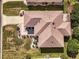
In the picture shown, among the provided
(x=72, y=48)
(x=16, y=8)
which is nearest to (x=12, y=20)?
(x=16, y=8)

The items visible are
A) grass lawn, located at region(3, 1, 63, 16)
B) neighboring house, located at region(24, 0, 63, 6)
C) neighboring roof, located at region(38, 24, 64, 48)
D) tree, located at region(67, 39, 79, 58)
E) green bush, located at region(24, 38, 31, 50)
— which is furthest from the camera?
grass lawn, located at region(3, 1, 63, 16)

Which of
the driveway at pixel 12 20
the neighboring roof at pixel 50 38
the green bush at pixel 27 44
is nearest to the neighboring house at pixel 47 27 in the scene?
the neighboring roof at pixel 50 38

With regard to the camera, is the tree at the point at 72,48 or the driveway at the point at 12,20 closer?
the tree at the point at 72,48

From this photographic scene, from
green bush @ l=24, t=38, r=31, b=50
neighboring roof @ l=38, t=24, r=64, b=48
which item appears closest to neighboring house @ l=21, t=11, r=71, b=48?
neighboring roof @ l=38, t=24, r=64, b=48

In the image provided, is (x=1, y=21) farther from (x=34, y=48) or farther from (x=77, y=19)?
(x=77, y=19)

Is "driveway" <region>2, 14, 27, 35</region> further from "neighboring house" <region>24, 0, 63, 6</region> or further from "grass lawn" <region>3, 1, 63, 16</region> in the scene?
"neighboring house" <region>24, 0, 63, 6</region>

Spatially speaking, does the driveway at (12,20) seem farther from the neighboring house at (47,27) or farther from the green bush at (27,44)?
the green bush at (27,44)

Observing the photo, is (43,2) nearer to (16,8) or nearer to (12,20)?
(16,8)

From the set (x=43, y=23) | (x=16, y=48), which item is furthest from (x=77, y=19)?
(x=16, y=48)
